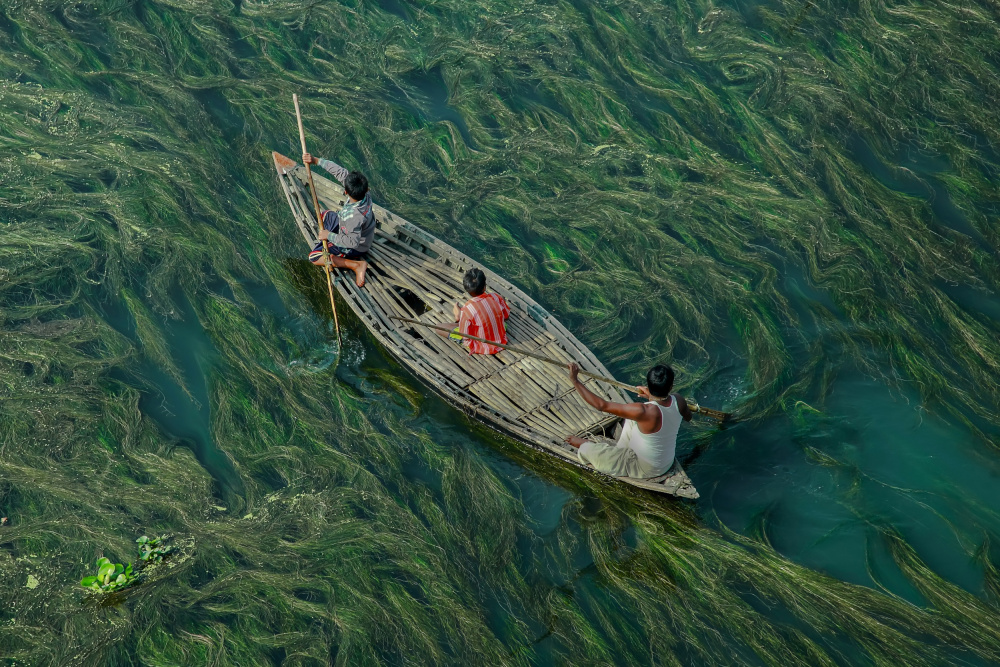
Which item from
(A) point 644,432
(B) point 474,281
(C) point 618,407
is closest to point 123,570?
(B) point 474,281

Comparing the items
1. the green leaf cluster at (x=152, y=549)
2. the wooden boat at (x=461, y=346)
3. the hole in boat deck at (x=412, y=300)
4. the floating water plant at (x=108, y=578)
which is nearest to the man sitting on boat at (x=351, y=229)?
the wooden boat at (x=461, y=346)

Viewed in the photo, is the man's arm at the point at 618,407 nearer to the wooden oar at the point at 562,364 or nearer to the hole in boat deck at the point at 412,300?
the wooden oar at the point at 562,364

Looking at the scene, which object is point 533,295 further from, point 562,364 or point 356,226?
point 356,226

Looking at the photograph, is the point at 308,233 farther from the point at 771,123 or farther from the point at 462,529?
the point at 771,123

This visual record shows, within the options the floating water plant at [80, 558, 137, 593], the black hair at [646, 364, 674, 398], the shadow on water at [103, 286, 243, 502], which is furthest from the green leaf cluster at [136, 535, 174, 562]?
the black hair at [646, 364, 674, 398]

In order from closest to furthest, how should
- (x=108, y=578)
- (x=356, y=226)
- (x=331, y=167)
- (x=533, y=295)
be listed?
(x=108, y=578)
(x=356, y=226)
(x=331, y=167)
(x=533, y=295)

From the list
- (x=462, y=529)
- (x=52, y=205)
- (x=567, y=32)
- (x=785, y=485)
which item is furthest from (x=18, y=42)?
(x=785, y=485)
